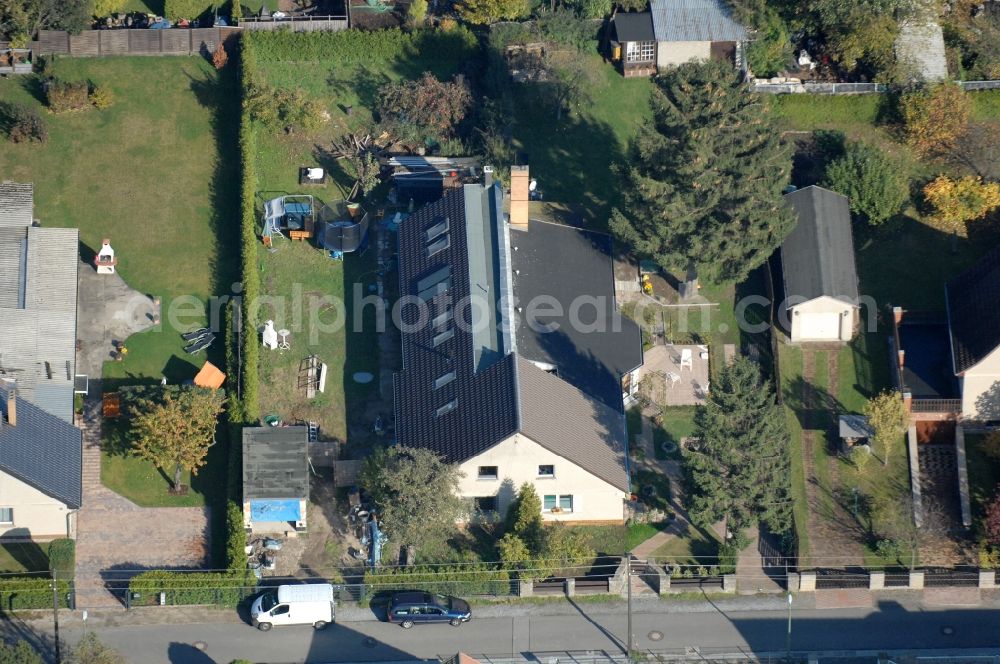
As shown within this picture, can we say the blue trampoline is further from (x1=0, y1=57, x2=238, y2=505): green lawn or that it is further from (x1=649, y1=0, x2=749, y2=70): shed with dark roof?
(x1=649, y1=0, x2=749, y2=70): shed with dark roof

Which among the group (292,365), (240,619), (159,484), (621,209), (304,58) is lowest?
(240,619)

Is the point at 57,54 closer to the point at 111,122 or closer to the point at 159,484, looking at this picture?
the point at 111,122

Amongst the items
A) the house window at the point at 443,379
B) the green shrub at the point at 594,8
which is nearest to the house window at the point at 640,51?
the green shrub at the point at 594,8

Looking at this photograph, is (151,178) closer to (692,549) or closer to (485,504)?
(485,504)

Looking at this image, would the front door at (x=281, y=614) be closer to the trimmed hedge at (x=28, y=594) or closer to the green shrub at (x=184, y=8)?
the trimmed hedge at (x=28, y=594)

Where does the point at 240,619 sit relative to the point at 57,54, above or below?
below

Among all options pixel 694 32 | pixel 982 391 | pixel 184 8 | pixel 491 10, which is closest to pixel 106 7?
pixel 184 8

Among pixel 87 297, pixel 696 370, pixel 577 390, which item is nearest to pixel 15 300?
pixel 87 297
